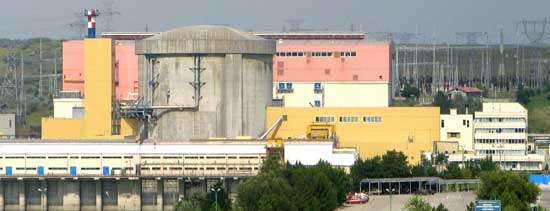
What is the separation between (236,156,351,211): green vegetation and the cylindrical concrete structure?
7.62 meters

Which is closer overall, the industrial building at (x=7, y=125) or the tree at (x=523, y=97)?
the industrial building at (x=7, y=125)

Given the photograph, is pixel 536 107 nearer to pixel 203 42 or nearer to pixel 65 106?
pixel 65 106

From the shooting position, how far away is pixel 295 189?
5569 cm

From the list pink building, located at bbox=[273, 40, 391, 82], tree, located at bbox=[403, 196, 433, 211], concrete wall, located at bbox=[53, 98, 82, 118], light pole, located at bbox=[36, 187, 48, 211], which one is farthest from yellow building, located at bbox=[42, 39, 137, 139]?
tree, located at bbox=[403, 196, 433, 211]

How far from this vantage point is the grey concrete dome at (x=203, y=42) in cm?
6806

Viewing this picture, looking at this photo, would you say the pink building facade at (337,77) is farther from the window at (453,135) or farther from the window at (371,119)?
the window at (371,119)

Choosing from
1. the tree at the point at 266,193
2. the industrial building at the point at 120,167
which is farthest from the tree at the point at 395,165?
the tree at the point at 266,193

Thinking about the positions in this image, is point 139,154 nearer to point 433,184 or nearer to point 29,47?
point 433,184

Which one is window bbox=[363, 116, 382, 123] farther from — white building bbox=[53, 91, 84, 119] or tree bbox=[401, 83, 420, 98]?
tree bbox=[401, 83, 420, 98]

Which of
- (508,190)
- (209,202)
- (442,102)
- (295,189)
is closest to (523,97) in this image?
(442,102)

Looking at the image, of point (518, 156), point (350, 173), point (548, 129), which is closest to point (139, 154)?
point (350, 173)

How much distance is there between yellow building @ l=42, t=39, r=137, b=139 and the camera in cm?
6919

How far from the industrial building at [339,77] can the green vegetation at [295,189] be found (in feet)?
54.7

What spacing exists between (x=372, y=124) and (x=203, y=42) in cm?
700
